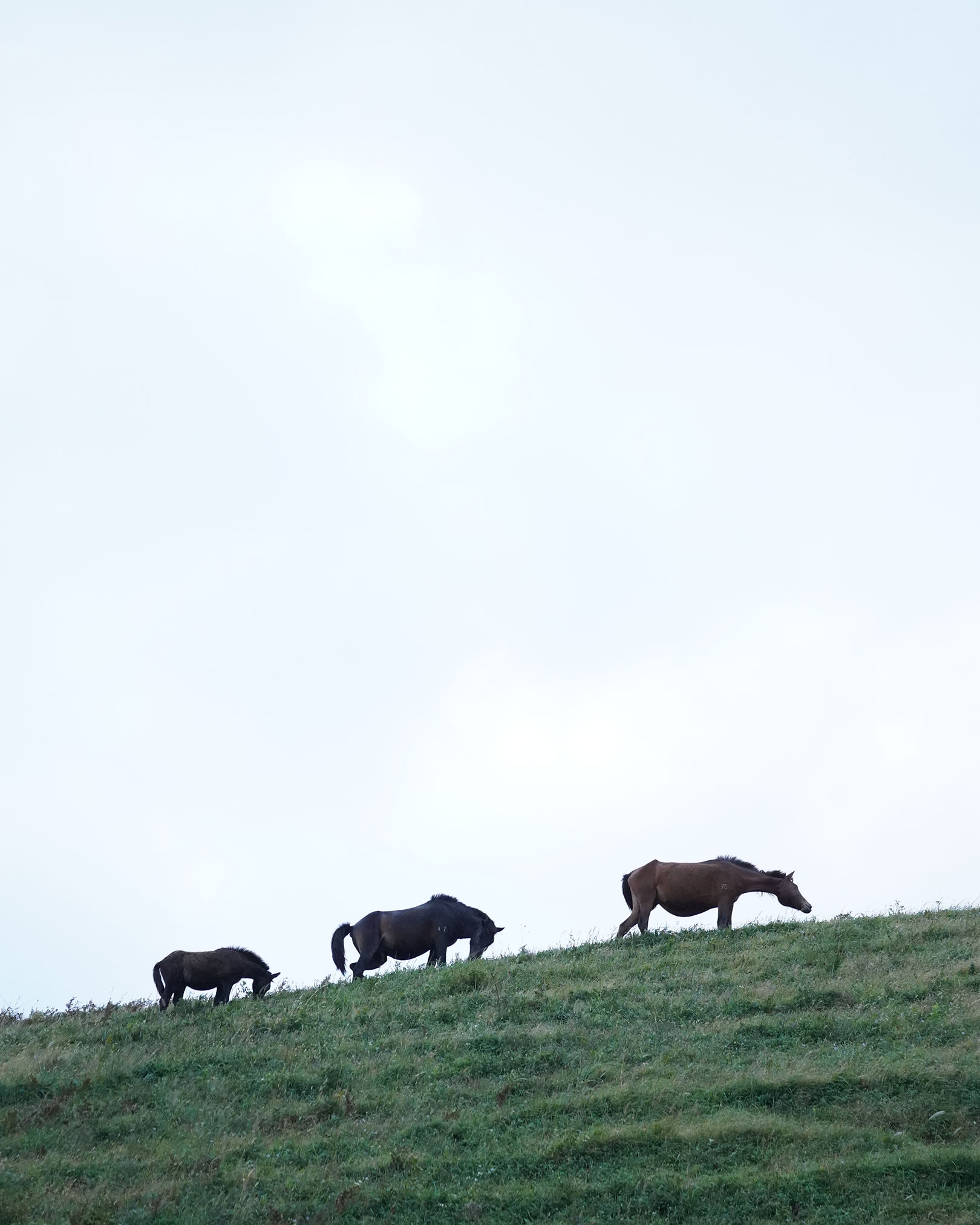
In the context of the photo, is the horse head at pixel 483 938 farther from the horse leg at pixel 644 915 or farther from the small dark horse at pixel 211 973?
the small dark horse at pixel 211 973

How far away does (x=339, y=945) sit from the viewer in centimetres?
2795

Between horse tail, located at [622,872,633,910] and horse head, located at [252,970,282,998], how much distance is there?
25.5 ft

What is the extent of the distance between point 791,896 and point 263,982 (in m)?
11.6

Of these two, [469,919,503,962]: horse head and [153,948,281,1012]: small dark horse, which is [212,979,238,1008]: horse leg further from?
[469,919,503,962]: horse head

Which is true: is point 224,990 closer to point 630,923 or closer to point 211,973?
point 211,973

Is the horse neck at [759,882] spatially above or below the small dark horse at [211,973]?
above

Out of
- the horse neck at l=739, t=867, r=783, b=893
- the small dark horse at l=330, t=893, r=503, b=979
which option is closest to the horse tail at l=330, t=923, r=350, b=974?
the small dark horse at l=330, t=893, r=503, b=979

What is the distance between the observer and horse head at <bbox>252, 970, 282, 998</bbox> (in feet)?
80.7

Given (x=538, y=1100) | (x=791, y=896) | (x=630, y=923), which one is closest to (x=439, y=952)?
(x=630, y=923)

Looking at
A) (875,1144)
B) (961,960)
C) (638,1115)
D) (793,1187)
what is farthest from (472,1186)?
(961,960)

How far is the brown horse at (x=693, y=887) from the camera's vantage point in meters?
26.2

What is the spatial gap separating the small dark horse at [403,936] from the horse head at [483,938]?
0.05ft

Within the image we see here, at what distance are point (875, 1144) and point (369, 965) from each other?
15482 mm

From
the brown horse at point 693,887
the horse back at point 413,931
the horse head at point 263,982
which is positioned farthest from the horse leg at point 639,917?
the horse head at point 263,982
